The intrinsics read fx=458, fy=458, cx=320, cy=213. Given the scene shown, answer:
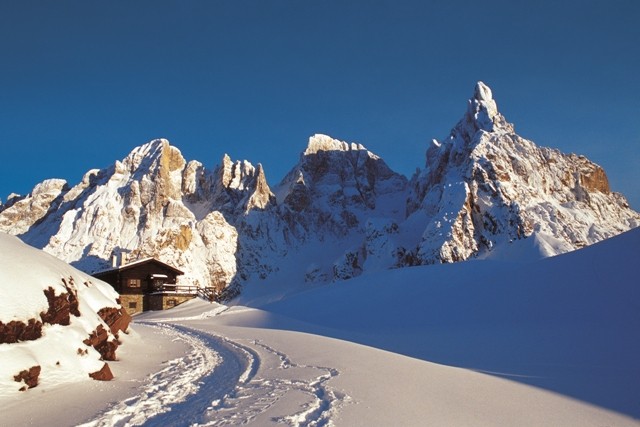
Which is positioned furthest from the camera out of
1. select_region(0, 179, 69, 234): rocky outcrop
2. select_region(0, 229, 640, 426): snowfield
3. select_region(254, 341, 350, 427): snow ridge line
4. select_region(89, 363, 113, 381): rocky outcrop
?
select_region(0, 179, 69, 234): rocky outcrop

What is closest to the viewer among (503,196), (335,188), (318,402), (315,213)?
(318,402)

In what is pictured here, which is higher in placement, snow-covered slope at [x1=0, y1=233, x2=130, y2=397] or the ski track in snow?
snow-covered slope at [x1=0, y1=233, x2=130, y2=397]

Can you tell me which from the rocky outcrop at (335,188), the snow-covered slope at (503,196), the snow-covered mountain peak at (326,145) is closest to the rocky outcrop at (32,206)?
the rocky outcrop at (335,188)

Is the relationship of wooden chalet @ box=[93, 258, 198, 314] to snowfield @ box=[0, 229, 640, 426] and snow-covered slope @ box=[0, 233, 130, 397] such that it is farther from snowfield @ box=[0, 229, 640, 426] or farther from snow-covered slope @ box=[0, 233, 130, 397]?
snow-covered slope @ box=[0, 233, 130, 397]

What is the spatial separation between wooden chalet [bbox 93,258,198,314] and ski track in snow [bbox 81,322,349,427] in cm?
3173

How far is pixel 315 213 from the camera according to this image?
5010 inches

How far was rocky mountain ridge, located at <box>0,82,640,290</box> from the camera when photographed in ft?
271

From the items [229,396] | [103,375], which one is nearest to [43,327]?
[103,375]

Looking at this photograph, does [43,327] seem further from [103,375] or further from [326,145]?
[326,145]

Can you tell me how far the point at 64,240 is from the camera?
89.2 meters

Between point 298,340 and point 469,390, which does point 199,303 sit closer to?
point 298,340

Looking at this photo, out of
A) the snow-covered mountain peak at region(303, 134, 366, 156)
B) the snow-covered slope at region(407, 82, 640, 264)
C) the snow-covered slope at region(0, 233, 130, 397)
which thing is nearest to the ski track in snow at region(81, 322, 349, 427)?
the snow-covered slope at region(0, 233, 130, 397)

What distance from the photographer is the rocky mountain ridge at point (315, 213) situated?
8269 centimetres

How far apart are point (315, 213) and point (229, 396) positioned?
394ft
